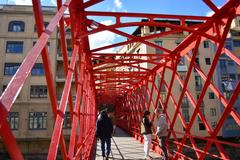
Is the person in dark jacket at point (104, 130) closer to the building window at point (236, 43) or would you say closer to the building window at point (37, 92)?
the building window at point (37, 92)

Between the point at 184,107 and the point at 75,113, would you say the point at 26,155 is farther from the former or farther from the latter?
the point at 75,113

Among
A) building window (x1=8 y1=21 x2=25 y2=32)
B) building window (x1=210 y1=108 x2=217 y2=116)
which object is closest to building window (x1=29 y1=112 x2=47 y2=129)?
building window (x1=8 y1=21 x2=25 y2=32)

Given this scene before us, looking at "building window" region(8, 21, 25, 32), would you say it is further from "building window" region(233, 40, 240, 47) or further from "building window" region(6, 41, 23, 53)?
"building window" region(233, 40, 240, 47)

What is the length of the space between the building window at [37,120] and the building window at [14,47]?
8.75 metres

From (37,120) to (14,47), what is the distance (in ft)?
34.3

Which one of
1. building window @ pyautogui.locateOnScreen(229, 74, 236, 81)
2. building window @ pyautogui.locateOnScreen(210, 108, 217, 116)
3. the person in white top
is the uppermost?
building window @ pyautogui.locateOnScreen(229, 74, 236, 81)

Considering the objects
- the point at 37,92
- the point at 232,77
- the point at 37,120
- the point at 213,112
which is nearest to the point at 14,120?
the point at 37,120

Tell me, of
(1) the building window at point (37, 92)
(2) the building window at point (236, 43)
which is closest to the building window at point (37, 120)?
(1) the building window at point (37, 92)

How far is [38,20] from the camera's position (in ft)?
9.47

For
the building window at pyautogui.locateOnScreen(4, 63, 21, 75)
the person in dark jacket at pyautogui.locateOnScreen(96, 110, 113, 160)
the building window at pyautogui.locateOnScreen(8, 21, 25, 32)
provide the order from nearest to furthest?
the person in dark jacket at pyautogui.locateOnScreen(96, 110, 113, 160)
the building window at pyautogui.locateOnScreen(4, 63, 21, 75)
the building window at pyautogui.locateOnScreen(8, 21, 25, 32)

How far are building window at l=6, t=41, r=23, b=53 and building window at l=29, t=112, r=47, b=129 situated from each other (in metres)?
8.75

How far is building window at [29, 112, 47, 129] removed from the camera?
3216 centimetres

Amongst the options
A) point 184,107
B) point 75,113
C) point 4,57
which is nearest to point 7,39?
point 4,57

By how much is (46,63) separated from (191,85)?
37531mm
